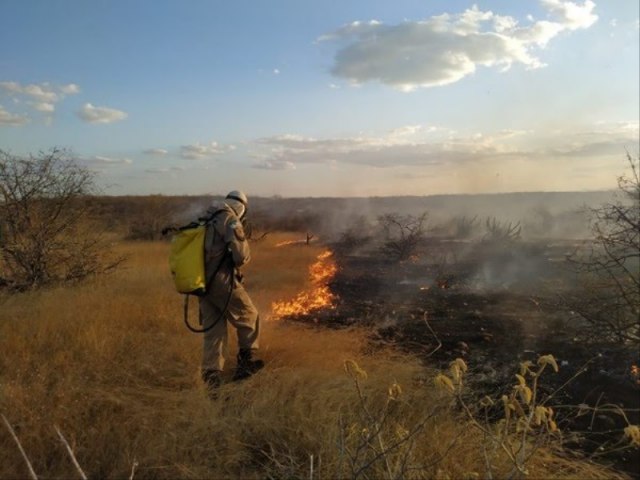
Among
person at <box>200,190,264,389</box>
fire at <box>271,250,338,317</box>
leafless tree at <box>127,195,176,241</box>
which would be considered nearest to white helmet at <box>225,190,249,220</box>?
person at <box>200,190,264,389</box>

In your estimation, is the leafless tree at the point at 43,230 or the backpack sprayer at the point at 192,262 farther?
the leafless tree at the point at 43,230

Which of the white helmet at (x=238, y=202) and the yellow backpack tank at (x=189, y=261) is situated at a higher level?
the white helmet at (x=238, y=202)

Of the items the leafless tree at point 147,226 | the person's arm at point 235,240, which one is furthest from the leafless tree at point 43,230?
the leafless tree at point 147,226

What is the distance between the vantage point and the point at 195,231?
4.81 meters

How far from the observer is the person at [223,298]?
4.84 metres

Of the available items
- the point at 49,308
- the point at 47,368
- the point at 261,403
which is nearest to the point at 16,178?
the point at 49,308

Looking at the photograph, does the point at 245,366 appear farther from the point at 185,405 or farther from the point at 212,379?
the point at 185,405

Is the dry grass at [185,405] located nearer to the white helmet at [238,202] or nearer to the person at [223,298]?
the person at [223,298]

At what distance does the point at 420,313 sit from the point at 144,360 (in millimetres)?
4944

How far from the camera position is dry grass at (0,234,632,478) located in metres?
3.29

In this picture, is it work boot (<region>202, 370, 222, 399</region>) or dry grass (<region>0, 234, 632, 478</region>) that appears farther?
work boot (<region>202, 370, 222, 399</region>)

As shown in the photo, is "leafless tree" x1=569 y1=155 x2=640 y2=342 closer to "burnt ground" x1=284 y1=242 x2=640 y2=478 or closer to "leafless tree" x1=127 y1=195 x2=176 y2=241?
"burnt ground" x1=284 y1=242 x2=640 y2=478

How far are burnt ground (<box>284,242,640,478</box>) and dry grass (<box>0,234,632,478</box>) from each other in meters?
0.69

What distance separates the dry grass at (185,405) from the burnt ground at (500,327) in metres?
0.69
